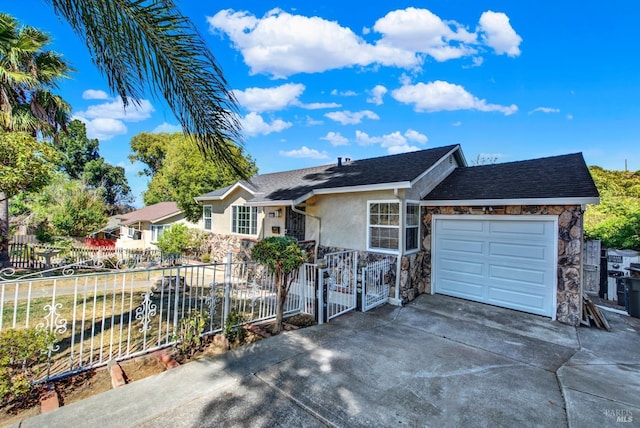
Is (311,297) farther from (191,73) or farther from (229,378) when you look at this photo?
(191,73)

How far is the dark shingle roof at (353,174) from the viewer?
335 inches

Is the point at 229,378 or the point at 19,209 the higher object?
the point at 19,209

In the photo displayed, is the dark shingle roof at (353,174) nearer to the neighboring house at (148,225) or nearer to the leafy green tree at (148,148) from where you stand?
the neighboring house at (148,225)

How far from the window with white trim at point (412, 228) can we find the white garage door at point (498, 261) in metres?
0.53

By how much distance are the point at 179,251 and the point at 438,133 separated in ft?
63.4

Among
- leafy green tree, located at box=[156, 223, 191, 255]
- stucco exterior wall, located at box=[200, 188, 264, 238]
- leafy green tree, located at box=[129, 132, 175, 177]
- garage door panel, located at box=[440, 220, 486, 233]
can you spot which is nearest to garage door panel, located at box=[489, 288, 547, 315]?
garage door panel, located at box=[440, 220, 486, 233]

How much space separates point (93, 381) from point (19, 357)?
2.95 feet

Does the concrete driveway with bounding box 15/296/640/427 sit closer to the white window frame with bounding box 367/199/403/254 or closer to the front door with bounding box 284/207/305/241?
the white window frame with bounding box 367/199/403/254

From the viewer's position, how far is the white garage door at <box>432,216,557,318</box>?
6742 millimetres

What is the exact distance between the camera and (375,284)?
24.4 ft

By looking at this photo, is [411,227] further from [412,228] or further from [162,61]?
[162,61]

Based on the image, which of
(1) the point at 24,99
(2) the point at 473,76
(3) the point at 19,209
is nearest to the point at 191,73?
(1) the point at 24,99

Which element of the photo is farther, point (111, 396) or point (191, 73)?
point (111, 396)

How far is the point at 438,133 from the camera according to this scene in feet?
71.5
